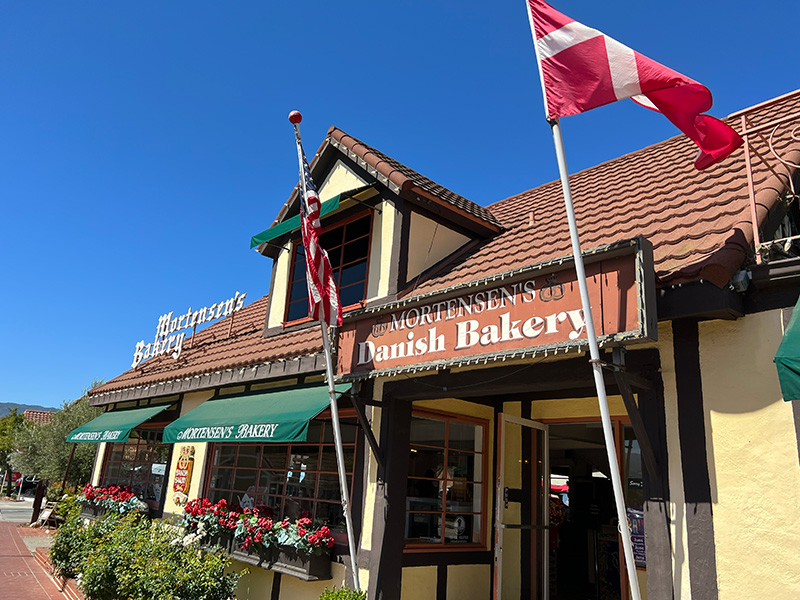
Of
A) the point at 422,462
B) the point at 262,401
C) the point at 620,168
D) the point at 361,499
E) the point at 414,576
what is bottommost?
the point at 414,576

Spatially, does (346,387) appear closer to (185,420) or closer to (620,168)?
(185,420)

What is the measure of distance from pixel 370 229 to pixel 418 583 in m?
4.80

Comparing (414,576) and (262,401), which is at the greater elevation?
(262,401)

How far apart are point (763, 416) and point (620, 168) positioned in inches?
233

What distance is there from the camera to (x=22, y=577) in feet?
33.6

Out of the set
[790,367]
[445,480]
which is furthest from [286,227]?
[790,367]

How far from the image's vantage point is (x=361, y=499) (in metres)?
6.71

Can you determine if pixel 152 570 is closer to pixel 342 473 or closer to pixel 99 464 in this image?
pixel 342 473

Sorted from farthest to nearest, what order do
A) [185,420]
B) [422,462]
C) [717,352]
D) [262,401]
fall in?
1. [185,420]
2. [262,401]
3. [422,462]
4. [717,352]

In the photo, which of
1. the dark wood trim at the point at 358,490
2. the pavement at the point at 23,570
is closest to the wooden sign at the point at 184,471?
the pavement at the point at 23,570

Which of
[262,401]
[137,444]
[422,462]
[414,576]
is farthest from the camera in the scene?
[137,444]

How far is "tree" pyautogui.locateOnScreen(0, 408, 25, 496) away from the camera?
3691cm

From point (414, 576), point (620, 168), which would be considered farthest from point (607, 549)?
point (620, 168)

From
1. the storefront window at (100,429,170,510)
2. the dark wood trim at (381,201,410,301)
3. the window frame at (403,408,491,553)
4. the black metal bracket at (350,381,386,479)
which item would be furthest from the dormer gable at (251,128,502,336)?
the storefront window at (100,429,170,510)
